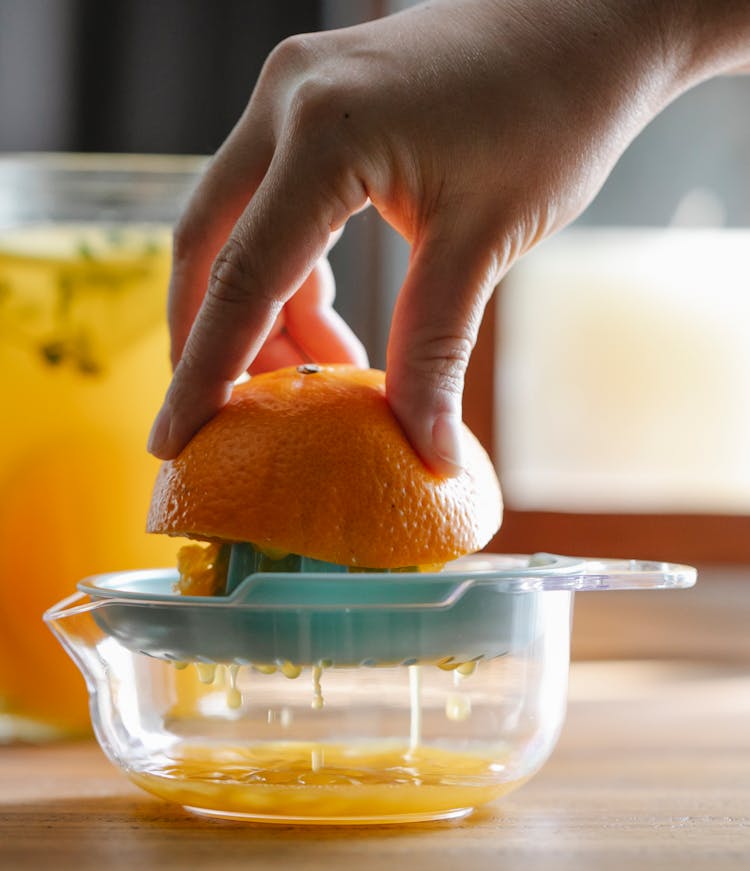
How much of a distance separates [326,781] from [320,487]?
0.42ft

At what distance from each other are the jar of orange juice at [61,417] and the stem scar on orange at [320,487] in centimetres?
17

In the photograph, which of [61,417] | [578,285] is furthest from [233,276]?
[578,285]

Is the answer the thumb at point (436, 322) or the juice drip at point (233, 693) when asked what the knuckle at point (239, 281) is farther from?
the juice drip at point (233, 693)

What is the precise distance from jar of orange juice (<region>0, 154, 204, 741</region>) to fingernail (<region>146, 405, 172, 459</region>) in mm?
153

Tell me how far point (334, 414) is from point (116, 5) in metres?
1.29

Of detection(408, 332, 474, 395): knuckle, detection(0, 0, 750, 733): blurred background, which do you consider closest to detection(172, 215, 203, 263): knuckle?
detection(408, 332, 474, 395): knuckle

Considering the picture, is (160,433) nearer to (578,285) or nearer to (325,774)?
(325,774)

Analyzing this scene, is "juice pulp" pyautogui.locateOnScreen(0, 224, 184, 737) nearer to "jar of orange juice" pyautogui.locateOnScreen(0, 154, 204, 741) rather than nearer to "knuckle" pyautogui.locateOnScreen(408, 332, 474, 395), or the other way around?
"jar of orange juice" pyautogui.locateOnScreen(0, 154, 204, 741)

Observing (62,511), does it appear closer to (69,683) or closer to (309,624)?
(69,683)

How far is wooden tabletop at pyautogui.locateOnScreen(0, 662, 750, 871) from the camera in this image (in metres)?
0.50

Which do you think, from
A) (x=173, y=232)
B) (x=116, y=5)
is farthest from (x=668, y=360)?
(x=173, y=232)

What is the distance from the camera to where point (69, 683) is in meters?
0.73

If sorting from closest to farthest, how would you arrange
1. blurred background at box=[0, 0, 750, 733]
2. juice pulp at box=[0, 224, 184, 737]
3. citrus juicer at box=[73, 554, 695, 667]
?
citrus juicer at box=[73, 554, 695, 667] < juice pulp at box=[0, 224, 184, 737] < blurred background at box=[0, 0, 750, 733]

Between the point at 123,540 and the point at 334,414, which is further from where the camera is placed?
the point at 123,540
